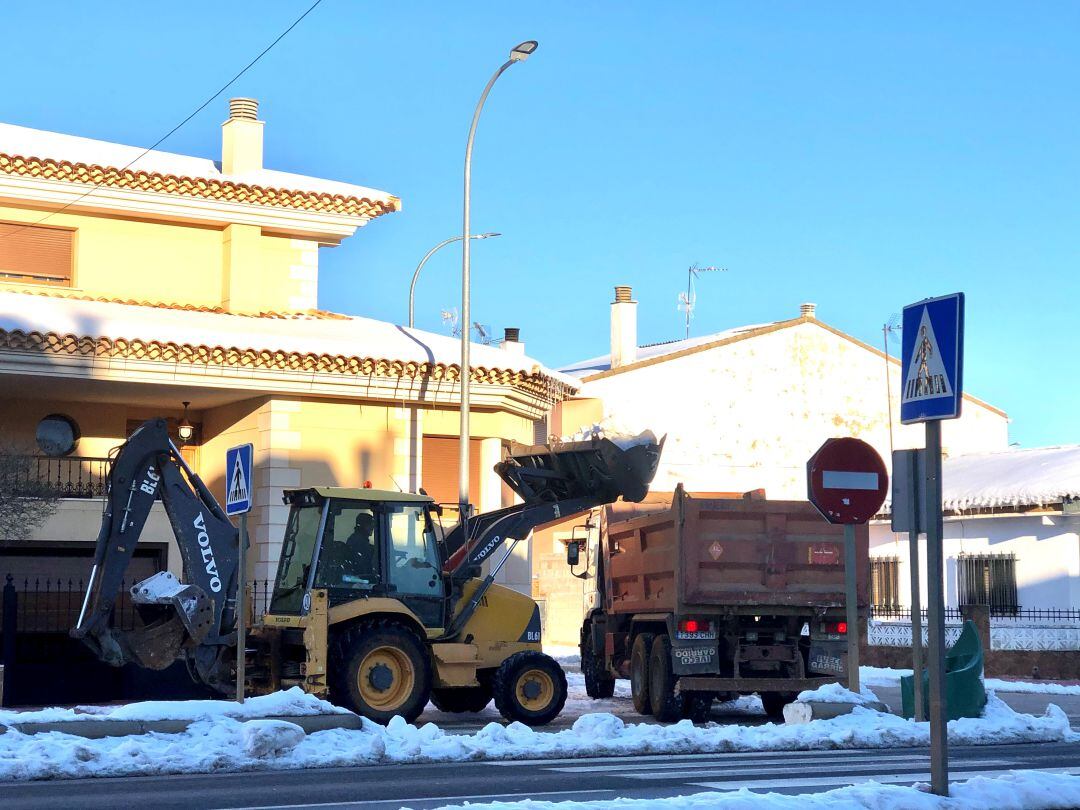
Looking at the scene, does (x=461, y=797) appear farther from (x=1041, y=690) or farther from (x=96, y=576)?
(x=1041, y=690)

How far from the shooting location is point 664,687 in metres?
17.2

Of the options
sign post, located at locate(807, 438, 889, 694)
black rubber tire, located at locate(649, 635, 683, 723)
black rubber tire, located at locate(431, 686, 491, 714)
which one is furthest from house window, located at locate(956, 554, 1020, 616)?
sign post, located at locate(807, 438, 889, 694)

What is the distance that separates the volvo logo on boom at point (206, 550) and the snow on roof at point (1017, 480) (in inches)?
707

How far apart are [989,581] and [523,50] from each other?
49.8 ft

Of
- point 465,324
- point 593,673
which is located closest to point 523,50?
point 465,324

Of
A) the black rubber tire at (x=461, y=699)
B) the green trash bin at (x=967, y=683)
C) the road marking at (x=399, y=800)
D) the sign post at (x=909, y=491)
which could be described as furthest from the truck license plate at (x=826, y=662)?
the sign post at (x=909, y=491)

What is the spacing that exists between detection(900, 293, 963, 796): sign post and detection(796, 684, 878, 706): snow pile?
7.24 m

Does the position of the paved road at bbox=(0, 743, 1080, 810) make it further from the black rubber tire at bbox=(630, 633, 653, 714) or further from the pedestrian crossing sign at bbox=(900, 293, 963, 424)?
the black rubber tire at bbox=(630, 633, 653, 714)

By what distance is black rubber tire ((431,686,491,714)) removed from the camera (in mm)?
18234

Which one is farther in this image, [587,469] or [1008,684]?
[1008,684]

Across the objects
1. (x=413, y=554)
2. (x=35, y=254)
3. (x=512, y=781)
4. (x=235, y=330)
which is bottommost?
(x=512, y=781)

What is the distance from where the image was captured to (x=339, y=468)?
2541cm

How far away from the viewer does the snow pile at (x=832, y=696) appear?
15907 mm

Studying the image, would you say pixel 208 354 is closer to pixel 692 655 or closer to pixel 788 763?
pixel 692 655
